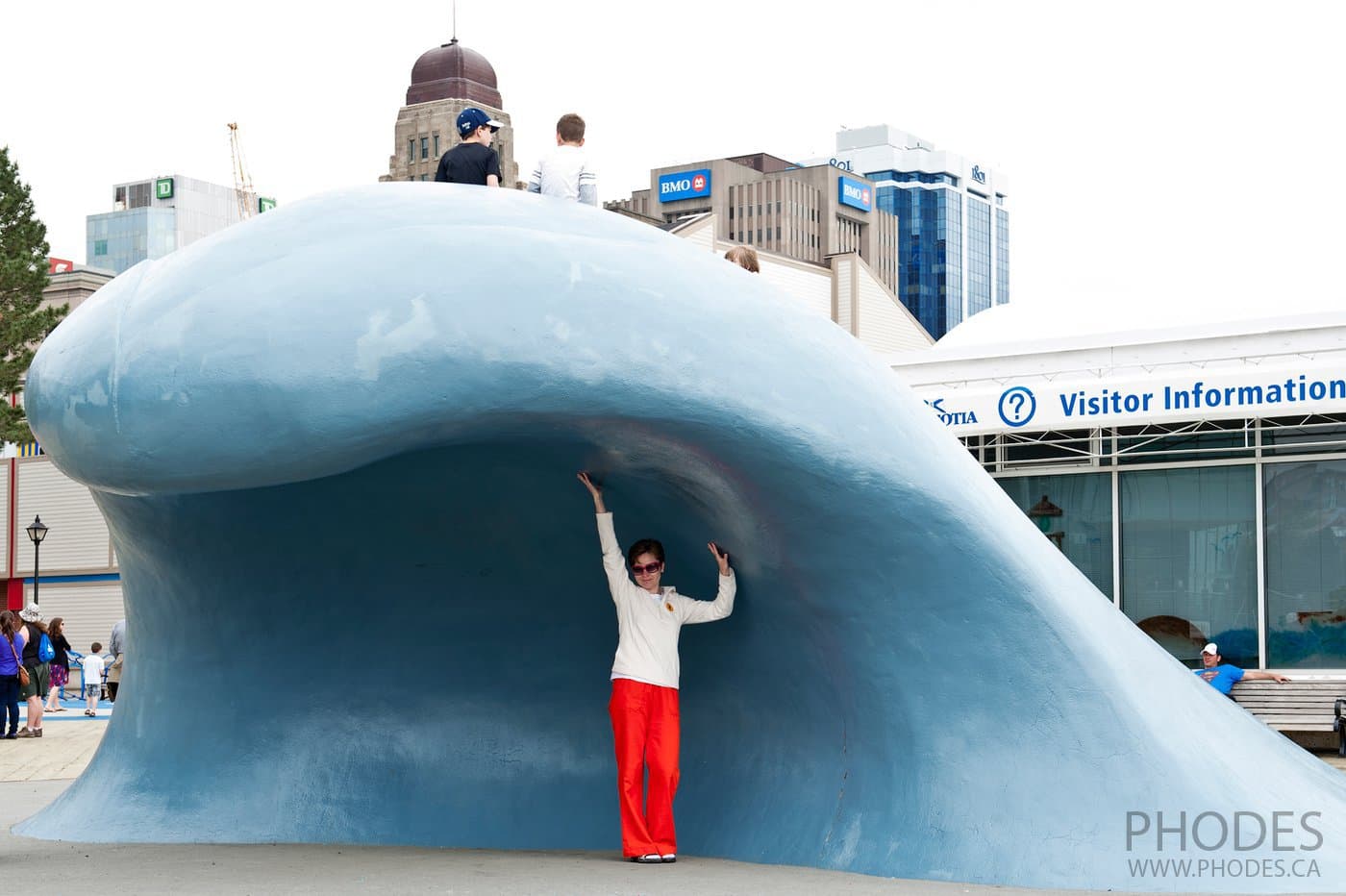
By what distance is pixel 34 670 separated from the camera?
20375mm

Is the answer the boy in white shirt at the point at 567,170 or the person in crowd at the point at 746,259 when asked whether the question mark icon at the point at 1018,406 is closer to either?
the person in crowd at the point at 746,259

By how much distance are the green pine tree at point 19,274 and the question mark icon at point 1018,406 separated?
23.7m

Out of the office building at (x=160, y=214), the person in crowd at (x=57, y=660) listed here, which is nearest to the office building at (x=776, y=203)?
the office building at (x=160, y=214)

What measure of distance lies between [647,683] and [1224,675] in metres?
10.6

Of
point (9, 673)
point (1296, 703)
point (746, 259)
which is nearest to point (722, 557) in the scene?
point (746, 259)

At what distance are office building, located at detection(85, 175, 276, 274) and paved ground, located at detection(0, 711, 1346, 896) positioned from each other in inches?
5809

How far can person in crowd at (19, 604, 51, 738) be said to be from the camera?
60.6 feet

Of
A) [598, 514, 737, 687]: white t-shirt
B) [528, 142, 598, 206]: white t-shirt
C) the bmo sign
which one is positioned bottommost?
[598, 514, 737, 687]: white t-shirt

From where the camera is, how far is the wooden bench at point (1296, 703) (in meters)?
15.3

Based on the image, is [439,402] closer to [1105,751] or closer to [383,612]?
[383,612]

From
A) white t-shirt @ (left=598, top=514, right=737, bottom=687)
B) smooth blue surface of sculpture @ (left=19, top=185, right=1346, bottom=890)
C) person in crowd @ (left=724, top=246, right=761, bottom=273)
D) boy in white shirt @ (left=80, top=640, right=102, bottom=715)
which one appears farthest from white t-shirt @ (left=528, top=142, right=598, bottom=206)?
boy in white shirt @ (left=80, top=640, right=102, bottom=715)

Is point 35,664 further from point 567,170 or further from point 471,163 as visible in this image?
point 567,170

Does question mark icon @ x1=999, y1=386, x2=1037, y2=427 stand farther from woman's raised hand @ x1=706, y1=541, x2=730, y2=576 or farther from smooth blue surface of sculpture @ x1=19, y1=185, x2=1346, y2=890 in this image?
woman's raised hand @ x1=706, y1=541, x2=730, y2=576

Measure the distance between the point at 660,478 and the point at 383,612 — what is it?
1.95 m
